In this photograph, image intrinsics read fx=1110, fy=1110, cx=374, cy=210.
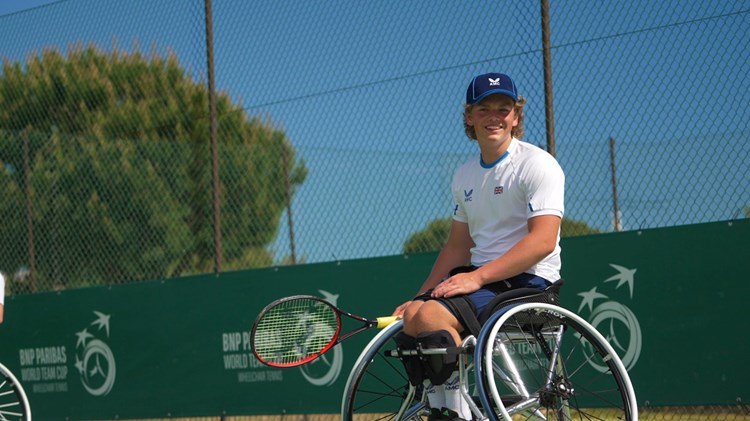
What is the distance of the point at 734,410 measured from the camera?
17.5ft

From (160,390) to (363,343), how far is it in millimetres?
1814

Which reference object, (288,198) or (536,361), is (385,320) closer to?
(536,361)

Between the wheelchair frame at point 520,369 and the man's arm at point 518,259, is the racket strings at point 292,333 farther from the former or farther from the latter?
the man's arm at point 518,259

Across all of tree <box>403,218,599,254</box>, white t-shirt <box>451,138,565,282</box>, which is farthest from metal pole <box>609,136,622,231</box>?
white t-shirt <box>451,138,565,282</box>

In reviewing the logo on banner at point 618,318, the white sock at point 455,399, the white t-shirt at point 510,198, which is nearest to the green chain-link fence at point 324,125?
the logo on banner at point 618,318

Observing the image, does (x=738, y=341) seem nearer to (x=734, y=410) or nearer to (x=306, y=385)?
(x=734, y=410)

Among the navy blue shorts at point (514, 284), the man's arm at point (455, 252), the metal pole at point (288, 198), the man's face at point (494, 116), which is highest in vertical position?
the metal pole at point (288, 198)

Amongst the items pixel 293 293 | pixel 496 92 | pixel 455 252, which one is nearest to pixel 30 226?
pixel 293 293

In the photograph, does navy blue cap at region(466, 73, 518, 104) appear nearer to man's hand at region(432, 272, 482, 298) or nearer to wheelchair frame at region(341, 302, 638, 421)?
man's hand at region(432, 272, 482, 298)

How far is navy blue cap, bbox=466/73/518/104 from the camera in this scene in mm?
3756

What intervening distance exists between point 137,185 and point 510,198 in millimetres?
5741

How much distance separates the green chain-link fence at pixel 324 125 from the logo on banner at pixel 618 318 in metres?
0.31

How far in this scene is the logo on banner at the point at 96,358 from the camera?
26.1 ft

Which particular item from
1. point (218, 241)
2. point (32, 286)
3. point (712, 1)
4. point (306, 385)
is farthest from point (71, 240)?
point (712, 1)
